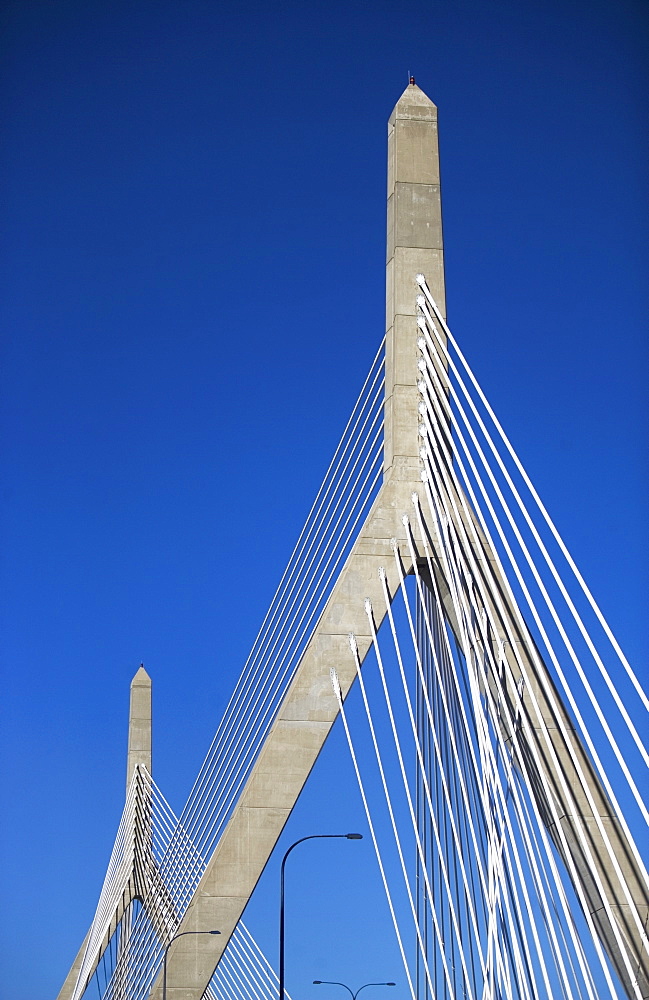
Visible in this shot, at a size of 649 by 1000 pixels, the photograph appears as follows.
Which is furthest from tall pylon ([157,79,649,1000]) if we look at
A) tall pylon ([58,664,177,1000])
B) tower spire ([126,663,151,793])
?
tower spire ([126,663,151,793])

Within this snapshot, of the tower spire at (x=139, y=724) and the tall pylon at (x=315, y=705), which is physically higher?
the tower spire at (x=139, y=724)

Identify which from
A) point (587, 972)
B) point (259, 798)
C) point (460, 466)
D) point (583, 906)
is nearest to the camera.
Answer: point (587, 972)

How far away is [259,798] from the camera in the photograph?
24.5 metres

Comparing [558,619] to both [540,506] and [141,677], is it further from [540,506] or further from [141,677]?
[141,677]

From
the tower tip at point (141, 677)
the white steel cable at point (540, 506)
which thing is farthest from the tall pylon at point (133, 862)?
the white steel cable at point (540, 506)

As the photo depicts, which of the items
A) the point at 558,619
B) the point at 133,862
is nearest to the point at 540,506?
the point at 558,619

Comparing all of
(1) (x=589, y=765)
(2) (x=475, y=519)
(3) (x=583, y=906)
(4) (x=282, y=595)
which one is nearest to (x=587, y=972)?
(3) (x=583, y=906)

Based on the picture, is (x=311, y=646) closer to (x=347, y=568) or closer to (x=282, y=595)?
(x=347, y=568)

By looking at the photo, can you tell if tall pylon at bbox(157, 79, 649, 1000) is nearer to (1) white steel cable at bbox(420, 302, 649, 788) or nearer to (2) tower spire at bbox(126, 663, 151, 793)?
(1) white steel cable at bbox(420, 302, 649, 788)

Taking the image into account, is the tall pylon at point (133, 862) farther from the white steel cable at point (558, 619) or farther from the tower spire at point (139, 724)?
the white steel cable at point (558, 619)

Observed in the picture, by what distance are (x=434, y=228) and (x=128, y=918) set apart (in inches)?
1227

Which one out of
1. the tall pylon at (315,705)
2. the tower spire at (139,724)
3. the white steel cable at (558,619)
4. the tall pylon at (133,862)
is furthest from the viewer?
the tower spire at (139,724)

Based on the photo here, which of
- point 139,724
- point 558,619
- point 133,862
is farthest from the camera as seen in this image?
point 139,724

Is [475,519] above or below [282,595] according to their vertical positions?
below
